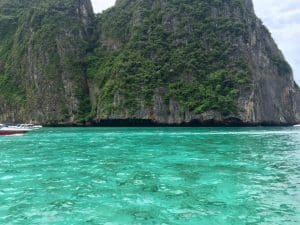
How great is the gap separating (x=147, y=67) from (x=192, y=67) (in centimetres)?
810

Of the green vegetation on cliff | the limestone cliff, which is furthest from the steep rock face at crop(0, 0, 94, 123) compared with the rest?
the green vegetation on cliff

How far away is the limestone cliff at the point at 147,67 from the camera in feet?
237

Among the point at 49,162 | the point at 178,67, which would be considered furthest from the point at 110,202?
the point at 178,67

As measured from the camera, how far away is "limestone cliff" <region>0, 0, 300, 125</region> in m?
72.1

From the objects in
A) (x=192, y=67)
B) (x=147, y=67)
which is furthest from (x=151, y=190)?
(x=147, y=67)

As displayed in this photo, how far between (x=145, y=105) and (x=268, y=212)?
60.9 metres

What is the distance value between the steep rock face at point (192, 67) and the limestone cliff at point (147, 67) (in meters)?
0.19

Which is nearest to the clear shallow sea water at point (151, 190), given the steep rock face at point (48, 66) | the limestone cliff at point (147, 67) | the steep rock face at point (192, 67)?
the steep rock face at point (192, 67)

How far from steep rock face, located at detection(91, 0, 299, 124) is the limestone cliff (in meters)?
0.19

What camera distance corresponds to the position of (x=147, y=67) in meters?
78.2

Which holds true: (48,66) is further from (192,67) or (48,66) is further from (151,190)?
(151,190)

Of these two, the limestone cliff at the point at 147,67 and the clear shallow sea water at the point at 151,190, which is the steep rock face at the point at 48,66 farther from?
the clear shallow sea water at the point at 151,190

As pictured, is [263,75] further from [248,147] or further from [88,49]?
[248,147]

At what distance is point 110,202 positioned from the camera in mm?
12570
